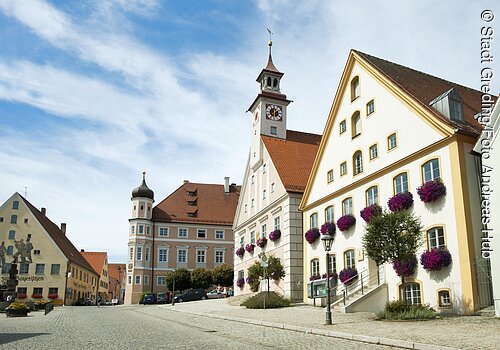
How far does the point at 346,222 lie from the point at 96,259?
80.6 meters

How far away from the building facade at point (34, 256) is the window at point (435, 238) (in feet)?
171

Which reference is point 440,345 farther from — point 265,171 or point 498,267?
point 265,171

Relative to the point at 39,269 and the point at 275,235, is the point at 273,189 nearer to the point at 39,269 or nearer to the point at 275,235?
the point at 275,235

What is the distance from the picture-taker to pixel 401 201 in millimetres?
22297

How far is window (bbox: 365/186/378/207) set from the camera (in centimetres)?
2525

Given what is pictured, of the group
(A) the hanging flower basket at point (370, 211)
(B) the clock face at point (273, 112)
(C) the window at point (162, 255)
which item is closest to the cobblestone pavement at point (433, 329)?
(A) the hanging flower basket at point (370, 211)

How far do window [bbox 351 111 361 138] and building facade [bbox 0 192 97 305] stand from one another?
47064 mm

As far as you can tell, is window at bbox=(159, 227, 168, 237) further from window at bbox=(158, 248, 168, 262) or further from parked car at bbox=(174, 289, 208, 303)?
parked car at bbox=(174, 289, 208, 303)

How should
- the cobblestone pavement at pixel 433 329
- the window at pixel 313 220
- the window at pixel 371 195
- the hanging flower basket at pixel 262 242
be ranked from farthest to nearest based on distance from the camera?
the hanging flower basket at pixel 262 242 → the window at pixel 313 220 → the window at pixel 371 195 → the cobblestone pavement at pixel 433 329

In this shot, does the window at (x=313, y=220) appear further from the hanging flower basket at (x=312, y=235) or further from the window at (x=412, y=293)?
the window at (x=412, y=293)

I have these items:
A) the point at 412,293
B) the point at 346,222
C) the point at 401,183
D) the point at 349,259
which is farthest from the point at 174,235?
the point at 412,293

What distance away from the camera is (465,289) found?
60.9 feet

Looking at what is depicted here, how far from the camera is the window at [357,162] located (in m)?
27.0

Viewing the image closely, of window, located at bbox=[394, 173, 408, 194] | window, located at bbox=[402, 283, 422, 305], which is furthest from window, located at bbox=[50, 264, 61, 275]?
window, located at bbox=[402, 283, 422, 305]
